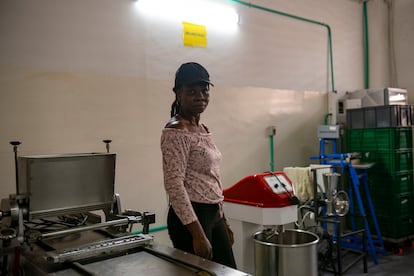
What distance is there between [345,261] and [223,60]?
2.27m

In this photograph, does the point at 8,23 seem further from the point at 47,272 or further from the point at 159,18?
the point at 47,272

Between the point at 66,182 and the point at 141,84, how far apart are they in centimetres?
153

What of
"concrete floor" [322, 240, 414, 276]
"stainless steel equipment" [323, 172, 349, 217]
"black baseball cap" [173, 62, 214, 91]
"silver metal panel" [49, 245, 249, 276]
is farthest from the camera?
"concrete floor" [322, 240, 414, 276]

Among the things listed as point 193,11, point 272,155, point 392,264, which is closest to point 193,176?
point 193,11

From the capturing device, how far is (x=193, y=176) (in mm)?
1648

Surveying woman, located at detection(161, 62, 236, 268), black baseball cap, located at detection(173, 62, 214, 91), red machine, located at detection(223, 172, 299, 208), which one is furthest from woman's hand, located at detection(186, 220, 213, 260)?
red machine, located at detection(223, 172, 299, 208)

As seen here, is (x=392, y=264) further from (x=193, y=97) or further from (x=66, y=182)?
(x=66, y=182)

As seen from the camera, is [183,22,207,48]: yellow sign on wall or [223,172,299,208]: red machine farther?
[183,22,207,48]: yellow sign on wall

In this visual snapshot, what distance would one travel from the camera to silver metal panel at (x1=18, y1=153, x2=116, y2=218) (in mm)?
1346

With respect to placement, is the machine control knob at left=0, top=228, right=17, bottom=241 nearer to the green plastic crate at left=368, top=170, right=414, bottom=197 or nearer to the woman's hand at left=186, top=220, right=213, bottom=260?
the woman's hand at left=186, top=220, right=213, bottom=260

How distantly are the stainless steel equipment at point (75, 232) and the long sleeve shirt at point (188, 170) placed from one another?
149 mm

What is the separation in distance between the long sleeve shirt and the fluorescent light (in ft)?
5.18

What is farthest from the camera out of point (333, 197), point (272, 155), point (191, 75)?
point (272, 155)

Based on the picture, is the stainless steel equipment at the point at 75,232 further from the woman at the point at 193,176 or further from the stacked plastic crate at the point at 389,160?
the stacked plastic crate at the point at 389,160
